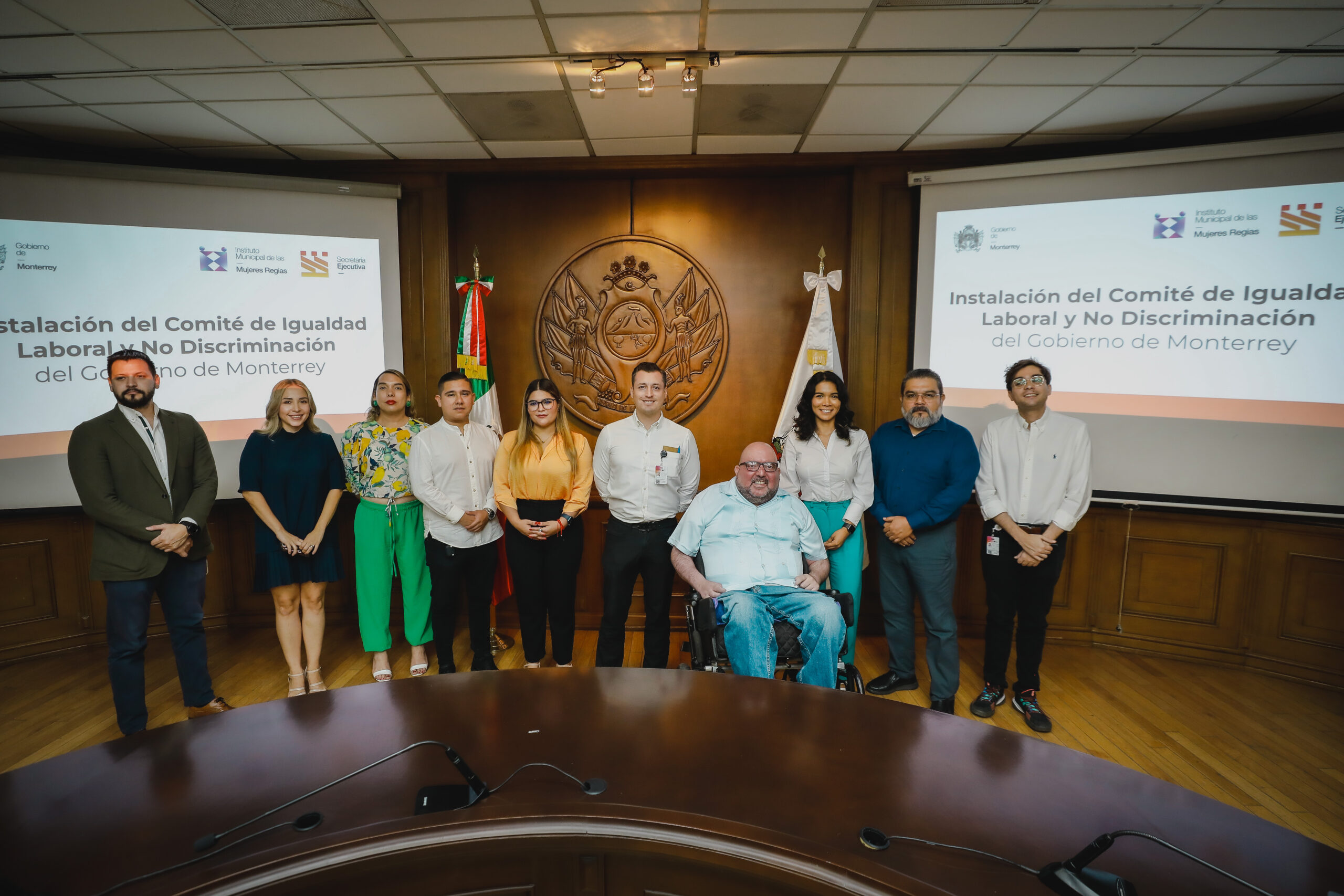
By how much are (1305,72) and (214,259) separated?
19.6 feet

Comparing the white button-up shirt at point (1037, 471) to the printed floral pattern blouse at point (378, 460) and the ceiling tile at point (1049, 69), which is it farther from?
the printed floral pattern blouse at point (378, 460)

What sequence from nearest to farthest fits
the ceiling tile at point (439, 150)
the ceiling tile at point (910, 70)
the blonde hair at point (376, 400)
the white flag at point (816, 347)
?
the ceiling tile at point (910, 70), the blonde hair at point (376, 400), the ceiling tile at point (439, 150), the white flag at point (816, 347)

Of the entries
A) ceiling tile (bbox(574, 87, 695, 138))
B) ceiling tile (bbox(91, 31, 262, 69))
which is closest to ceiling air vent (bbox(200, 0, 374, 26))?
ceiling tile (bbox(91, 31, 262, 69))

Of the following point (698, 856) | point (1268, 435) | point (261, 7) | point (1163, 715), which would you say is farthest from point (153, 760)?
point (1268, 435)

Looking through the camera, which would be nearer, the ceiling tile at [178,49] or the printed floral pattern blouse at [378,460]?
the ceiling tile at [178,49]

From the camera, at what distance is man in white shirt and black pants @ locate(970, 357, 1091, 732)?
9.80ft

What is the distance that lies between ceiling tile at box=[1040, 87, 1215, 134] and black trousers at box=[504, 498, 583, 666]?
11.5 ft

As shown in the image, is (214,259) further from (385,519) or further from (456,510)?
(456,510)

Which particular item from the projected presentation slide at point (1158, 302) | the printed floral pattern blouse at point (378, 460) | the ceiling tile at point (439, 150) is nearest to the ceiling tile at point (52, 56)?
the ceiling tile at point (439, 150)

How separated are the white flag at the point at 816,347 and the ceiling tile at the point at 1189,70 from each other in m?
1.70

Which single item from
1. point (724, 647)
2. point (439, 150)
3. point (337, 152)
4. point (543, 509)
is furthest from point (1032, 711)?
point (337, 152)

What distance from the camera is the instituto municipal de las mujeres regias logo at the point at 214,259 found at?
378cm

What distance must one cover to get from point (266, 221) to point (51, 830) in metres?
3.85

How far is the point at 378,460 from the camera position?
3.19 m
